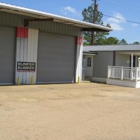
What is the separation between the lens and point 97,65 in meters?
23.6

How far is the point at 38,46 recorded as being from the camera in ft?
57.7

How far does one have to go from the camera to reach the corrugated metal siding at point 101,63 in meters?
22.7

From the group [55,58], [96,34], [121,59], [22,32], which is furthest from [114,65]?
[96,34]

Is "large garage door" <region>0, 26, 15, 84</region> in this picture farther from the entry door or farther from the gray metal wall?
the gray metal wall

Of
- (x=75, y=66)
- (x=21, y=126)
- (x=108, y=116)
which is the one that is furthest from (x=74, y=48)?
(x=21, y=126)

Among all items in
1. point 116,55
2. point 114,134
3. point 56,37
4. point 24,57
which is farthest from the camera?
point 116,55

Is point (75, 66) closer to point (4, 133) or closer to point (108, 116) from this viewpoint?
point (108, 116)

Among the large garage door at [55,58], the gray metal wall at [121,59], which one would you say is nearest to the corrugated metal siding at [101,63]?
the gray metal wall at [121,59]

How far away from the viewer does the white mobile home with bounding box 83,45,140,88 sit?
63.7ft

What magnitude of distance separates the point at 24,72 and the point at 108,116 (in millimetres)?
9829

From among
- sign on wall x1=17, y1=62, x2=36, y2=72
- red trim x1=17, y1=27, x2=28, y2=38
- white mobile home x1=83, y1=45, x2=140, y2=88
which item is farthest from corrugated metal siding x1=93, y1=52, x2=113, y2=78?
red trim x1=17, y1=27, x2=28, y2=38

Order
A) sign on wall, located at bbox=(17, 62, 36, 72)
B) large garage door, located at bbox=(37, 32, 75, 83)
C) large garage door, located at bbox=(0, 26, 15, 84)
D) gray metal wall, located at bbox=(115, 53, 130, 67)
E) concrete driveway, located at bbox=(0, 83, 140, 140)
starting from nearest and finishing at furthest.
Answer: concrete driveway, located at bbox=(0, 83, 140, 140), large garage door, located at bbox=(0, 26, 15, 84), sign on wall, located at bbox=(17, 62, 36, 72), large garage door, located at bbox=(37, 32, 75, 83), gray metal wall, located at bbox=(115, 53, 130, 67)

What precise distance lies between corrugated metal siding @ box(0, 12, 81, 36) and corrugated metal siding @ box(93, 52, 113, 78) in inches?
158

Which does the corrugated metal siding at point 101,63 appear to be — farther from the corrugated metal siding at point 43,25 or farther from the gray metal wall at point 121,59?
the corrugated metal siding at point 43,25
